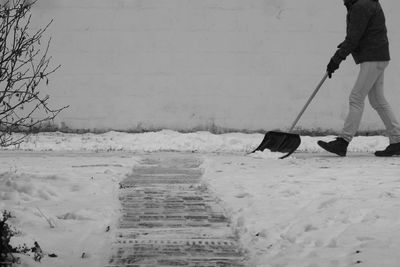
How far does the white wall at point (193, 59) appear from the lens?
10.5 meters

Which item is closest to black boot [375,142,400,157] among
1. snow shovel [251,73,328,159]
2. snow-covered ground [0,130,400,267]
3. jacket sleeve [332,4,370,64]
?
snow-covered ground [0,130,400,267]

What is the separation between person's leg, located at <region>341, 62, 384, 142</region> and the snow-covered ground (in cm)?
35

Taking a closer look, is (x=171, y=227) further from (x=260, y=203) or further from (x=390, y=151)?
(x=390, y=151)

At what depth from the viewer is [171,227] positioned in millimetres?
4230

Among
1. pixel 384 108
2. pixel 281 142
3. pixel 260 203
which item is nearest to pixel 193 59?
pixel 281 142

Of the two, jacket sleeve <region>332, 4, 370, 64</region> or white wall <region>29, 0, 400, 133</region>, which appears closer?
jacket sleeve <region>332, 4, 370, 64</region>

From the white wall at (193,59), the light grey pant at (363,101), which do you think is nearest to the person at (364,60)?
the light grey pant at (363,101)

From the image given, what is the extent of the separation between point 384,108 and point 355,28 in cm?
102

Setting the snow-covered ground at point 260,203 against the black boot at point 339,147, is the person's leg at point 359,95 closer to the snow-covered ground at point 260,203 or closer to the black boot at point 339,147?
the black boot at point 339,147

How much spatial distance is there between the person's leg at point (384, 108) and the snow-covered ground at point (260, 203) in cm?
33

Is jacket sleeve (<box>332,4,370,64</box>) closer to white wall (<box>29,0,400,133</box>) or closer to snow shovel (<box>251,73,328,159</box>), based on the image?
snow shovel (<box>251,73,328,159</box>)

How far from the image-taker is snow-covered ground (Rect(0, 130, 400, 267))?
3531 millimetres

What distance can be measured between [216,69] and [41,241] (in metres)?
7.10

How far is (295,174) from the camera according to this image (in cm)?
626
